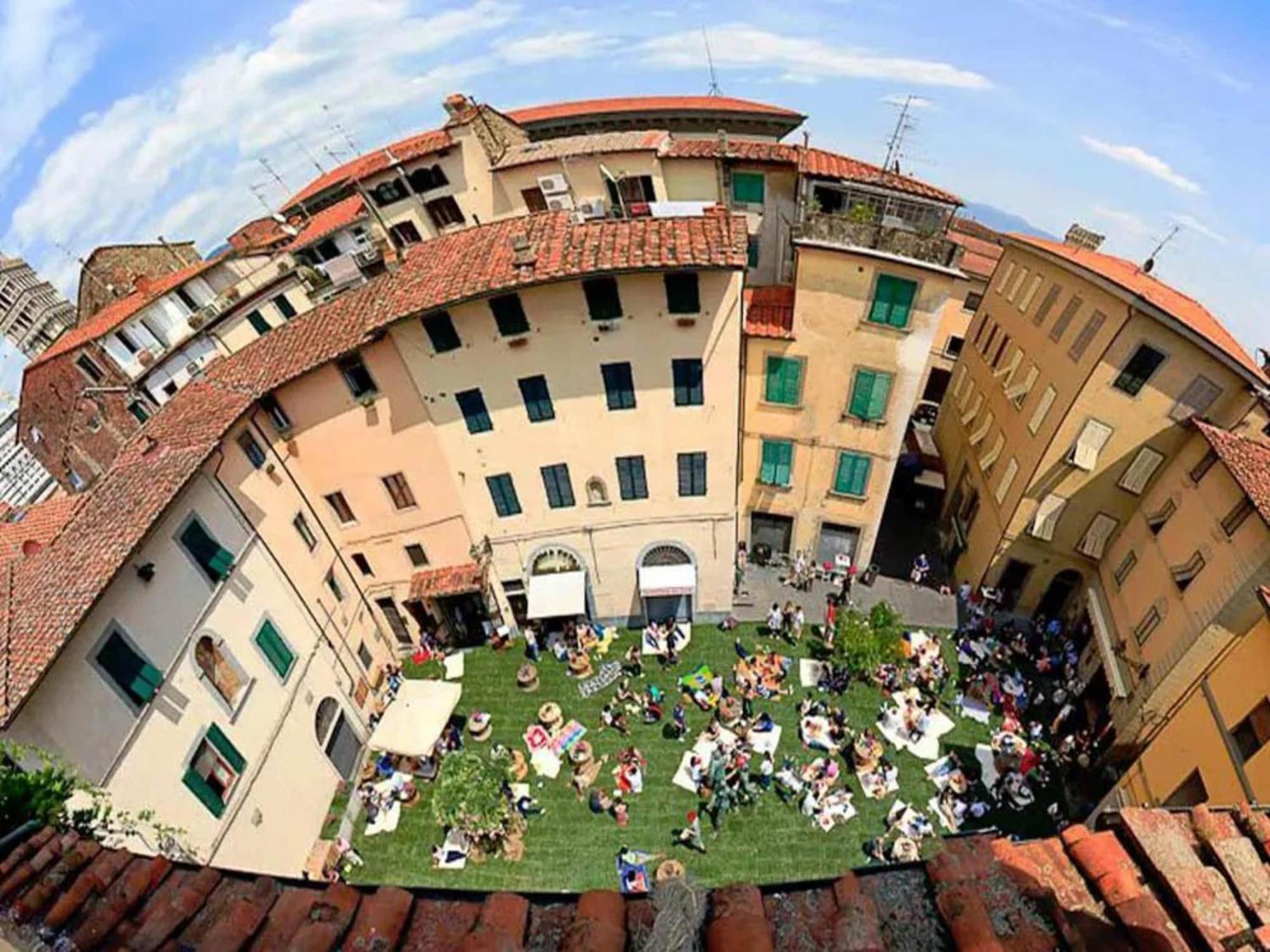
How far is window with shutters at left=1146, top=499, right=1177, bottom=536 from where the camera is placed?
19266 millimetres

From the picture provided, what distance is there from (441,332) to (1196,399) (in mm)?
24624

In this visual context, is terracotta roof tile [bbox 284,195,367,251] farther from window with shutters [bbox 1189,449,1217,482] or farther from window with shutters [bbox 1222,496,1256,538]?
window with shutters [bbox 1222,496,1256,538]

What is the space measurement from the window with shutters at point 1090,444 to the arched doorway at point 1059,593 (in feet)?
17.2

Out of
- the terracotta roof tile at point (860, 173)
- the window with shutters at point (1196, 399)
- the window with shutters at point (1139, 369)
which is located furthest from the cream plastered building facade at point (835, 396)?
the window with shutters at point (1196, 399)

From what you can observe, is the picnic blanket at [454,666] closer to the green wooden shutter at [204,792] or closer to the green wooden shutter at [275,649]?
the green wooden shutter at [275,649]

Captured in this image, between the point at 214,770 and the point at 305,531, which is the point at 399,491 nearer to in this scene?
the point at 305,531

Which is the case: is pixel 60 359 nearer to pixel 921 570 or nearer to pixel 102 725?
pixel 102 725

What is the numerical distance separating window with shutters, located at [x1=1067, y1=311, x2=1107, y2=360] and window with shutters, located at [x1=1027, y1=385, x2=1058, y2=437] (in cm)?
140

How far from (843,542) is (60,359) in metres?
44.3

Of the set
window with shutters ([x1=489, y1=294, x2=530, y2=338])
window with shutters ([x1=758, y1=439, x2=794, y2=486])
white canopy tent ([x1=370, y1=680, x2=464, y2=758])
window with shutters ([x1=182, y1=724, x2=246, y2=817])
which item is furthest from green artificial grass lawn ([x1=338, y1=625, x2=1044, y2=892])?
window with shutters ([x1=489, y1=294, x2=530, y2=338])

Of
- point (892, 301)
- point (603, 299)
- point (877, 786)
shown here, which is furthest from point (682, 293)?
point (877, 786)

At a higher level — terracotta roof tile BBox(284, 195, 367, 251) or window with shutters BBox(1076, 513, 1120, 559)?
terracotta roof tile BBox(284, 195, 367, 251)

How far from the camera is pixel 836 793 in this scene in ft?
60.3

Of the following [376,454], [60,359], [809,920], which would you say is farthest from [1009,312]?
[60,359]
